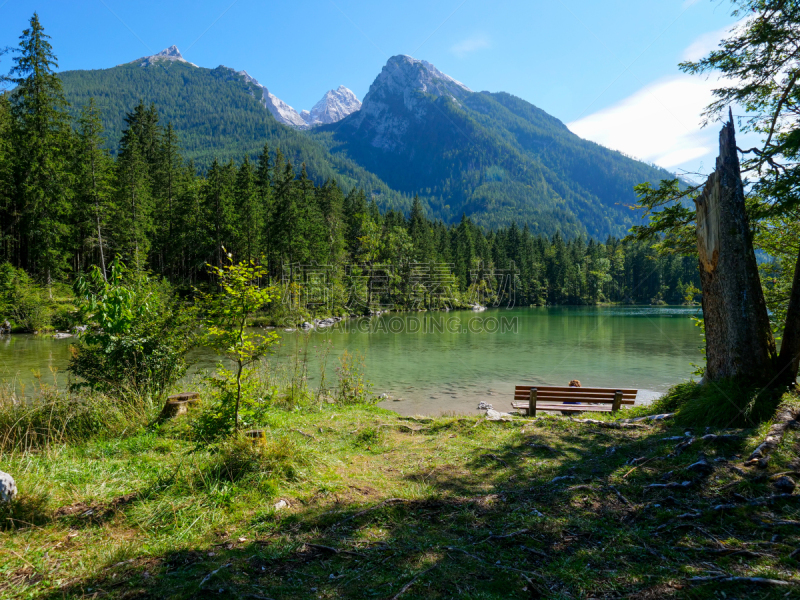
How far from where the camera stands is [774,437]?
16.8 ft

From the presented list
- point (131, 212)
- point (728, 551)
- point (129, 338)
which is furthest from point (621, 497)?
point (131, 212)

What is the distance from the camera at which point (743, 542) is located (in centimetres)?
335

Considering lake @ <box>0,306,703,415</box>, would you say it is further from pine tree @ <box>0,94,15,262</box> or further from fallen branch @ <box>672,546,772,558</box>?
pine tree @ <box>0,94,15,262</box>

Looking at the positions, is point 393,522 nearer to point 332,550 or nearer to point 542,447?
point 332,550

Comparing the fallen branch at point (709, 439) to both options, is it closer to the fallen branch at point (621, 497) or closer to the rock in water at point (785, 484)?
the rock in water at point (785, 484)

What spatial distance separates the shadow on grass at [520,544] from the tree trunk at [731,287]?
2.24 meters

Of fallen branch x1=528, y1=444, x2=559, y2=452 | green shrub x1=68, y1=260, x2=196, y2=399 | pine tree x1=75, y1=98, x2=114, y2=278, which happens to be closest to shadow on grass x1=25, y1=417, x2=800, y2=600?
fallen branch x1=528, y1=444, x2=559, y2=452

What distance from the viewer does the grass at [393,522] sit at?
3.01 meters

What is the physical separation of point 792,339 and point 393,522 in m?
7.00

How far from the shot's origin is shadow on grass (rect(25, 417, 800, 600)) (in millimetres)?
2941

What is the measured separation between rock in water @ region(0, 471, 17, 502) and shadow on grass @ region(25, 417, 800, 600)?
1.64 m

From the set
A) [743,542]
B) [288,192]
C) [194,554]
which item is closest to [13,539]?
[194,554]

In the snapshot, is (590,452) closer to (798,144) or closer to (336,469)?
(336,469)

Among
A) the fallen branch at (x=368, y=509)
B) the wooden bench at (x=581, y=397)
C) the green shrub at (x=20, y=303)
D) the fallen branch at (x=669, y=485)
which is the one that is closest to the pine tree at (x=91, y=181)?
the green shrub at (x=20, y=303)
